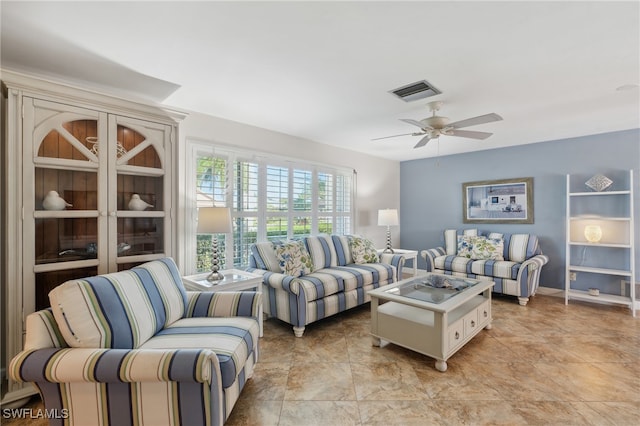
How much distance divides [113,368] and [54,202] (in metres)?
1.34

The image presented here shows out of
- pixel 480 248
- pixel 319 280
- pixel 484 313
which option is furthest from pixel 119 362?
pixel 480 248

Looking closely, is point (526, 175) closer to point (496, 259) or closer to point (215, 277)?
point (496, 259)

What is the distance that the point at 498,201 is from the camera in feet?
16.0

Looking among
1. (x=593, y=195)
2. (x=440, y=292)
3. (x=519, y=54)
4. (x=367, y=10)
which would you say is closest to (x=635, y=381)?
(x=440, y=292)

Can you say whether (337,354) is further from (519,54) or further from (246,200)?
(519,54)

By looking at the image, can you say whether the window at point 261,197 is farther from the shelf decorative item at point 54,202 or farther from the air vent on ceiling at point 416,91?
the air vent on ceiling at point 416,91

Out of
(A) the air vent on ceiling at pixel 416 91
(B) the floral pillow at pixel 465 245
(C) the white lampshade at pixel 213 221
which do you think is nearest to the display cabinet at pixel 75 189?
(C) the white lampshade at pixel 213 221

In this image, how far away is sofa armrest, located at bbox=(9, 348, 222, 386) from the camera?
136 centimetres

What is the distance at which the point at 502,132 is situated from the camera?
3.96 meters

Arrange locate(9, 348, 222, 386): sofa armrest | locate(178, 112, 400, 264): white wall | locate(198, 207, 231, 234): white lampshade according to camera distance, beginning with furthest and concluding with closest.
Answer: locate(178, 112, 400, 264): white wall → locate(198, 207, 231, 234): white lampshade → locate(9, 348, 222, 386): sofa armrest

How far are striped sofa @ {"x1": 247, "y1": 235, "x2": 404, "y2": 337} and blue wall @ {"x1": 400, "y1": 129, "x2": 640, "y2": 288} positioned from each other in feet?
6.09

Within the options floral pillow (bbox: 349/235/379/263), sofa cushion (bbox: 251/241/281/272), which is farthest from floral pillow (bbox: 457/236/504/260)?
sofa cushion (bbox: 251/241/281/272)

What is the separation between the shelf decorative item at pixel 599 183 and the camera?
3840 millimetres

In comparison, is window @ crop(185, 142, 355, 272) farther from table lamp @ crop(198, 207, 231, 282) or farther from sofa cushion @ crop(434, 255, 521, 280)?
sofa cushion @ crop(434, 255, 521, 280)
